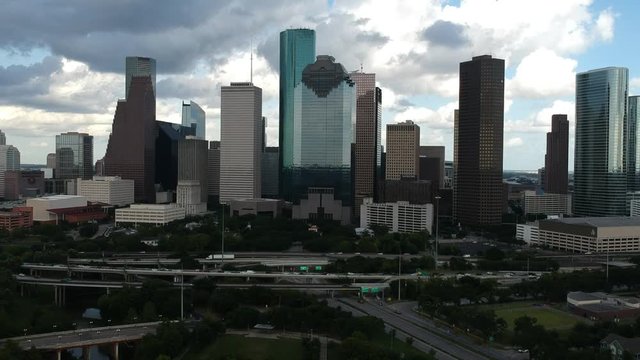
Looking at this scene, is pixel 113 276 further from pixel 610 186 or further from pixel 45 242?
pixel 610 186

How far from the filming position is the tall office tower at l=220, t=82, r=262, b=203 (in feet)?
403

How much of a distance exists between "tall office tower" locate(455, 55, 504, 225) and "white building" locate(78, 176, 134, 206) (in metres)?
71.2

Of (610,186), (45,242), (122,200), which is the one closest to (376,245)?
(45,242)

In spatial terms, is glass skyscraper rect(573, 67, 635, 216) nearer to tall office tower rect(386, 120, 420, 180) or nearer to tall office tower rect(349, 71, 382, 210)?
tall office tower rect(386, 120, 420, 180)

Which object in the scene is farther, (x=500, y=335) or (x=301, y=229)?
(x=301, y=229)

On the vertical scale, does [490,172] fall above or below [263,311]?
above

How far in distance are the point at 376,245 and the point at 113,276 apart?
31185 mm


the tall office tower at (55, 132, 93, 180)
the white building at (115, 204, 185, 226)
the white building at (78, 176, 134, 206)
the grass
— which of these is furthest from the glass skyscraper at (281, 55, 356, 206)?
the tall office tower at (55, 132, 93, 180)

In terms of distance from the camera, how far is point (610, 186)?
10894 centimetres

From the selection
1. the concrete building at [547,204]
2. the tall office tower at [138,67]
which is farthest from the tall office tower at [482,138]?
the tall office tower at [138,67]

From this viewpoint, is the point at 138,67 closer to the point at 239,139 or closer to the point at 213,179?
the point at 213,179

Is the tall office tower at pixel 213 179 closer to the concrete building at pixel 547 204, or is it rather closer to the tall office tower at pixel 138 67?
the tall office tower at pixel 138 67

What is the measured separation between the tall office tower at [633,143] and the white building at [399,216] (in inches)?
1915

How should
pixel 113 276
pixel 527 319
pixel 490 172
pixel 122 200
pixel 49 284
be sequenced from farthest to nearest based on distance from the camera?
pixel 122 200 < pixel 490 172 < pixel 113 276 < pixel 49 284 < pixel 527 319
